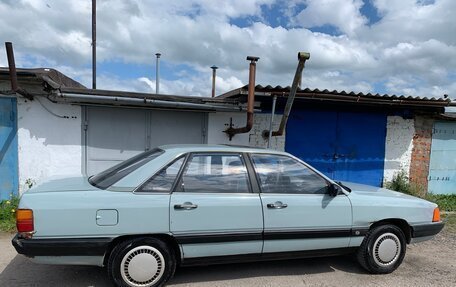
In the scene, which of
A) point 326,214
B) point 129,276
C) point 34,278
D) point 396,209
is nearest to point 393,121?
point 396,209

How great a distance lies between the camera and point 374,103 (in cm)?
737

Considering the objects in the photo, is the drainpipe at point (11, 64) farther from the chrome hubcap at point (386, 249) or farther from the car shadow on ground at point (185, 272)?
the chrome hubcap at point (386, 249)

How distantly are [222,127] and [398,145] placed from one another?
14.8 feet

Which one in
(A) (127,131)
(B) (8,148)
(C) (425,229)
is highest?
(A) (127,131)

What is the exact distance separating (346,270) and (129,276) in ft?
8.38

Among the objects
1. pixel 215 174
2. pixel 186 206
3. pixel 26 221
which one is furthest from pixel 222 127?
pixel 26 221

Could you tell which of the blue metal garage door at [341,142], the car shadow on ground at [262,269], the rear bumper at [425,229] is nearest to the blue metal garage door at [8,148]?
the car shadow on ground at [262,269]

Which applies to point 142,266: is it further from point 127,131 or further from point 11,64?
point 11,64

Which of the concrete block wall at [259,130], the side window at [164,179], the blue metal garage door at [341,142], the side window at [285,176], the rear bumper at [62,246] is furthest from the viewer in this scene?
the blue metal garage door at [341,142]

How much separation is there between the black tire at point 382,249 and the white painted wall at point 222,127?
378cm

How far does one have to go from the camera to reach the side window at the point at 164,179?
3.45m

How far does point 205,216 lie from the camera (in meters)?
3.50

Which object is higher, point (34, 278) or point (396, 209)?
point (396, 209)

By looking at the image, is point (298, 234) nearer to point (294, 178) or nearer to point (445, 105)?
point (294, 178)
